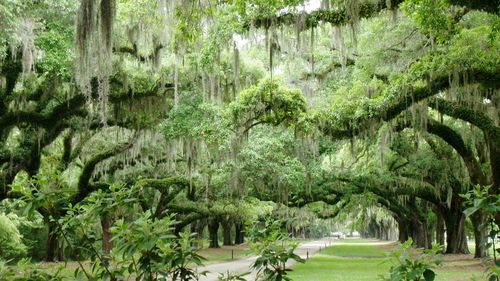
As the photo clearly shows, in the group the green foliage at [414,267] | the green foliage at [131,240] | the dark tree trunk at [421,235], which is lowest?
the dark tree trunk at [421,235]

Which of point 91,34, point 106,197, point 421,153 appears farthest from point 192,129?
point 106,197

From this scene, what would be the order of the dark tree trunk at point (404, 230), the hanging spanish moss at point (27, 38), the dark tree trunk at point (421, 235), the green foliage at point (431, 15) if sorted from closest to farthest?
the green foliage at point (431, 15)
the hanging spanish moss at point (27, 38)
the dark tree trunk at point (421, 235)
the dark tree trunk at point (404, 230)

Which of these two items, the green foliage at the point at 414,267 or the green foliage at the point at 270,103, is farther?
the green foliage at the point at 270,103

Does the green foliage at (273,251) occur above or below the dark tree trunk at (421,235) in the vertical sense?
above

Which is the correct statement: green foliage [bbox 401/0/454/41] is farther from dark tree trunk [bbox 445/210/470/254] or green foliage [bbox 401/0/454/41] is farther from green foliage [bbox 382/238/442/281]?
dark tree trunk [bbox 445/210/470/254]

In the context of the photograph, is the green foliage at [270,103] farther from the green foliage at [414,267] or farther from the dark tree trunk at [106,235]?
the green foliage at [414,267]

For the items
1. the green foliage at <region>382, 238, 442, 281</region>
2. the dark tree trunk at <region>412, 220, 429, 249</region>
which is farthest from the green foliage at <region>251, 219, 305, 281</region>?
the dark tree trunk at <region>412, 220, 429, 249</region>

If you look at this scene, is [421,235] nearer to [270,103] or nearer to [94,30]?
[270,103]

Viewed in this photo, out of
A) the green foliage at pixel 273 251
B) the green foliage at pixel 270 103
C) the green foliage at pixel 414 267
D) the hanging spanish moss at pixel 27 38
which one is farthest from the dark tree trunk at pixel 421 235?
the green foliage at pixel 414 267

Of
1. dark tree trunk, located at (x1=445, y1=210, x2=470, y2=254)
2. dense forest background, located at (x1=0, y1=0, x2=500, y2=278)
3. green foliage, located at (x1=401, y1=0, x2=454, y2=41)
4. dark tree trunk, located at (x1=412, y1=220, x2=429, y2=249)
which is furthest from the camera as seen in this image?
dark tree trunk, located at (x1=412, y1=220, x2=429, y2=249)

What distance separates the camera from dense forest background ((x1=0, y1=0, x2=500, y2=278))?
9.65 metres

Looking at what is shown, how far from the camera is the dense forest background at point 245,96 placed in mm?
9648

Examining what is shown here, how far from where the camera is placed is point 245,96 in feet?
49.2

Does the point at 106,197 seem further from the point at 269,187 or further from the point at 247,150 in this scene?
the point at 269,187
